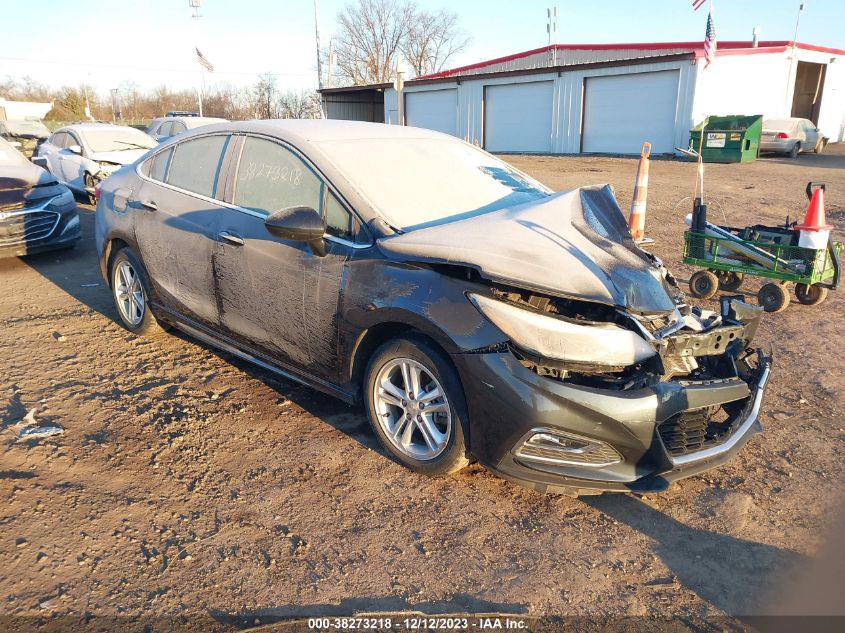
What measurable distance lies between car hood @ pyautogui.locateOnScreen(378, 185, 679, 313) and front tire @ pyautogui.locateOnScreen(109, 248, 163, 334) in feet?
8.62

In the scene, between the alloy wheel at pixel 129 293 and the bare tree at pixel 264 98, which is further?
the bare tree at pixel 264 98

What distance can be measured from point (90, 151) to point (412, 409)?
11.3 meters

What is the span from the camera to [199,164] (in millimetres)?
4527

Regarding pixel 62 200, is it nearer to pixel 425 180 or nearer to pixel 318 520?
pixel 425 180

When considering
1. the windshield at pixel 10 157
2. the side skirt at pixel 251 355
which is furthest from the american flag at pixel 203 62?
the side skirt at pixel 251 355

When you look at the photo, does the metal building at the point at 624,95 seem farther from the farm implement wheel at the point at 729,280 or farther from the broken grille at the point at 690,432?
the broken grille at the point at 690,432

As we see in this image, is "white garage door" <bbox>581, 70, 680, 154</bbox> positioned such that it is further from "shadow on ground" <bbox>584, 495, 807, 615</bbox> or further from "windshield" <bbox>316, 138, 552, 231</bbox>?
"shadow on ground" <bbox>584, 495, 807, 615</bbox>

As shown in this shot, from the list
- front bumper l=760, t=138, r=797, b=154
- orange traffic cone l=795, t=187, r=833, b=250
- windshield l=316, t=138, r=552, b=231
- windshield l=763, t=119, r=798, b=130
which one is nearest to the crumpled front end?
windshield l=316, t=138, r=552, b=231

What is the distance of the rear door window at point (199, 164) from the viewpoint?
14.3 feet

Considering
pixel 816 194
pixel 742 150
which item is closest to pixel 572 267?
pixel 816 194

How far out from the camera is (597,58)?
33312 mm

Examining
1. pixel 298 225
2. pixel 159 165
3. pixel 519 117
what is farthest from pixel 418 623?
pixel 519 117

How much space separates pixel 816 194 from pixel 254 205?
15.8 ft

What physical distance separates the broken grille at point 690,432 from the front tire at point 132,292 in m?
3.85
